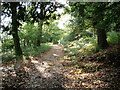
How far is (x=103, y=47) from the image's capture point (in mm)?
8898

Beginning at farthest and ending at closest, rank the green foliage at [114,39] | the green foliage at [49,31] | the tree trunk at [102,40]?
the green foliage at [49,31], the green foliage at [114,39], the tree trunk at [102,40]

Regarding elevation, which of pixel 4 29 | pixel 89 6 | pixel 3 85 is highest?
pixel 89 6

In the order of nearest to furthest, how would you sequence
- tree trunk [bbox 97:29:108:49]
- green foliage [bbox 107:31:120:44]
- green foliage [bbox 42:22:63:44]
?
tree trunk [bbox 97:29:108:49]
green foliage [bbox 107:31:120:44]
green foliage [bbox 42:22:63:44]

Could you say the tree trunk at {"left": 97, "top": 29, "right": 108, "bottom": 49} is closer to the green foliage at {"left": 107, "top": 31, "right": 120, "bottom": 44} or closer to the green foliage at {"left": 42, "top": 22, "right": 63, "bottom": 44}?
the green foliage at {"left": 107, "top": 31, "right": 120, "bottom": 44}

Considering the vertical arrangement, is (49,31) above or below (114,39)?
above

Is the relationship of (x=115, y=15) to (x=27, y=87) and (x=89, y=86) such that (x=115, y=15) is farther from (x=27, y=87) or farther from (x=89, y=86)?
(x=27, y=87)

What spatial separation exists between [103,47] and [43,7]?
6.03 metres

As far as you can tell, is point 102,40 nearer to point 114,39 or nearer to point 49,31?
point 114,39

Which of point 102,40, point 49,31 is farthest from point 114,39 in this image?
point 49,31

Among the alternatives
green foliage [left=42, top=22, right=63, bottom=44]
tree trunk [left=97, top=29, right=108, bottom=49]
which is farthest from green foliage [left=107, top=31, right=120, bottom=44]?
green foliage [left=42, top=22, right=63, bottom=44]

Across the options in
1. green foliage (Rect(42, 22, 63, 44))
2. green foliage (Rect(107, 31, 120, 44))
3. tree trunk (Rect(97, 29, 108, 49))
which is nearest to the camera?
tree trunk (Rect(97, 29, 108, 49))

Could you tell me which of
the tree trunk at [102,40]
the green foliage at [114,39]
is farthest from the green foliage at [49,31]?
the tree trunk at [102,40]

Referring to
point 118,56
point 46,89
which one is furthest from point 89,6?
point 46,89

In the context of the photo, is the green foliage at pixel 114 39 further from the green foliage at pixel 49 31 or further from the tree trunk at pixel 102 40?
the green foliage at pixel 49 31
